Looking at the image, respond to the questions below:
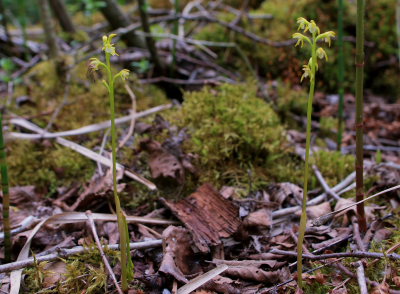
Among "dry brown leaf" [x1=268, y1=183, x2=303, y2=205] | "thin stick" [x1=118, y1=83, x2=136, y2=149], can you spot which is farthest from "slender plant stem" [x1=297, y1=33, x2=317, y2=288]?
"thin stick" [x1=118, y1=83, x2=136, y2=149]

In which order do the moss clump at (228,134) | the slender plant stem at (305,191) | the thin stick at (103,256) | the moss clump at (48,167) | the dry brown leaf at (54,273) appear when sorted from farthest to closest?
the moss clump at (48,167) → the moss clump at (228,134) → the dry brown leaf at (54,273) → the thin stick at (103,256) → the slender plant stem at (305,191)

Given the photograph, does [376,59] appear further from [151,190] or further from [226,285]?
[226,285]

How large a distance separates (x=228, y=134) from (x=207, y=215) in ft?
2.44

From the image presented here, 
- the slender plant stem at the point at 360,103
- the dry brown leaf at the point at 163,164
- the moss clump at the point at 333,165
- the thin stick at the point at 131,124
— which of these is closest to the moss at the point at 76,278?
the dry brown leaf at the point at 163,164

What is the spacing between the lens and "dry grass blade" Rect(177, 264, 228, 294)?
60.7 inches

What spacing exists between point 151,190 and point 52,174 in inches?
33.6

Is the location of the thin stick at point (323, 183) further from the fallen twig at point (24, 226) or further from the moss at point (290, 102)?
the fallen twig at point (24, 226)

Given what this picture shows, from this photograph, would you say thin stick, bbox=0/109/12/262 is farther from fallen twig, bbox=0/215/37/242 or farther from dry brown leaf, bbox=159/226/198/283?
dry brown leaf, bbox=159/226/198/283

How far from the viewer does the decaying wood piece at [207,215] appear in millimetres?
1838

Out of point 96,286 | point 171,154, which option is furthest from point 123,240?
point 171,154

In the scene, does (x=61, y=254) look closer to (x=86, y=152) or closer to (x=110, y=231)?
(x=110, y=231)

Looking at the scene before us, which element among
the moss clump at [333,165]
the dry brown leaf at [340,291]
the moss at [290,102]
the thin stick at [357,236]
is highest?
the moss at [290,102]

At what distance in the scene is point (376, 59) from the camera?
4.48 m

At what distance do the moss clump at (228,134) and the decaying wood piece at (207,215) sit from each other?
12.5 inches
